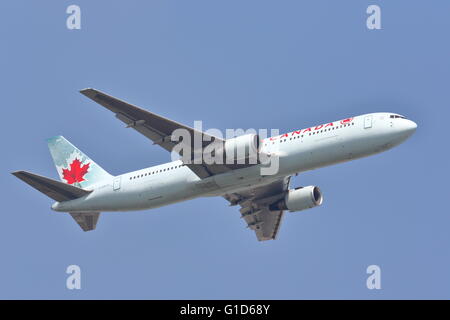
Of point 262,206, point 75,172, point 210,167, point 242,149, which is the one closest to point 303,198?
point 262,206

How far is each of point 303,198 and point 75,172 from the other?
55.3 ft

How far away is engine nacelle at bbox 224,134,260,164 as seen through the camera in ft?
177

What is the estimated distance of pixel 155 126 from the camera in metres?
55.0

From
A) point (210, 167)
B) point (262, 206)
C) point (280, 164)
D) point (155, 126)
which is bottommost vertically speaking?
point (262, 206)

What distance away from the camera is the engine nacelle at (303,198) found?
62.1m

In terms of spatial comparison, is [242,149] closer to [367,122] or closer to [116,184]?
[367,122]

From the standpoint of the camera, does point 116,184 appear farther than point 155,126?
Yes

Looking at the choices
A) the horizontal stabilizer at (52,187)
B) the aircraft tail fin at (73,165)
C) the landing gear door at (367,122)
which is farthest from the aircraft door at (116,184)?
the landing gear door at (367,122)

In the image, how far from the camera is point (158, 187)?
5762 cm

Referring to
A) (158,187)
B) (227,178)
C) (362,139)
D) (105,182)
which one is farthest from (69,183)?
(362,139)

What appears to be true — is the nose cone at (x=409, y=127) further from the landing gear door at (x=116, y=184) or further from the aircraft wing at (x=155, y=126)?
the landing gear door at (x=116, y=184)

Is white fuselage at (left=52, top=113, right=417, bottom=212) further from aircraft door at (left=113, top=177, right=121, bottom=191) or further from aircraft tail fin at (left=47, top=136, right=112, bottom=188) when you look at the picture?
aircraft tail fin at (left=47, top=136, right=112, bottom=188)

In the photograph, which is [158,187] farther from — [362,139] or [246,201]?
[362,139]

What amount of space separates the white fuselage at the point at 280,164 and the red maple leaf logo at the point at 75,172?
15.2 ft
